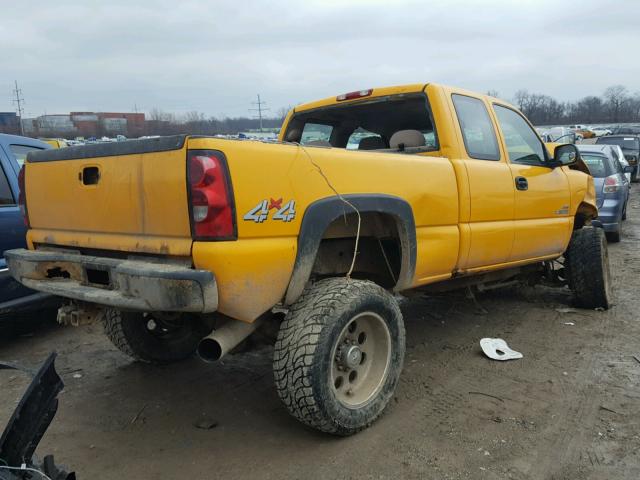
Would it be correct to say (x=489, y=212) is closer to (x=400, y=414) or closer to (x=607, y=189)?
(x=400, y=414)

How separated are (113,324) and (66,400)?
592mm

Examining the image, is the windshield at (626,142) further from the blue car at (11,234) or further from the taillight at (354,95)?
the blue car at (11,234)

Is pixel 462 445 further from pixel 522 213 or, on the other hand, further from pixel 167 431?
pixel 522 213

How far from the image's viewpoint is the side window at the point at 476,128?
13.4ft

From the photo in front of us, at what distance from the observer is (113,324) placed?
155 inches

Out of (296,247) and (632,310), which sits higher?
(296,247)

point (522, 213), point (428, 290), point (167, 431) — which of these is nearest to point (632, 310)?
point (522, 213)

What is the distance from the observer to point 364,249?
372 cm

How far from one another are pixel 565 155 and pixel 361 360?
2.99 meters

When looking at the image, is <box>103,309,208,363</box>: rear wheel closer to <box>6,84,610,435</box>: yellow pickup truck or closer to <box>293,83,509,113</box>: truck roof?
<box>6,84,610,435</box>: yellow pickup truck

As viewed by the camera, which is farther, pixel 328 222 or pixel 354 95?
pixel 354 95

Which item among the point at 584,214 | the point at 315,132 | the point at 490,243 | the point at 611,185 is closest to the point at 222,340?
the point at 490,243

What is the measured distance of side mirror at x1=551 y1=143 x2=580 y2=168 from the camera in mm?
4852

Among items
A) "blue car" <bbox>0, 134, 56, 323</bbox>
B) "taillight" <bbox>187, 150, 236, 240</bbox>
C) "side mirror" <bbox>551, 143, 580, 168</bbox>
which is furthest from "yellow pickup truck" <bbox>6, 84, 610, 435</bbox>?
"blue car" <bbox>0, 134, 56, 323</bbox>
